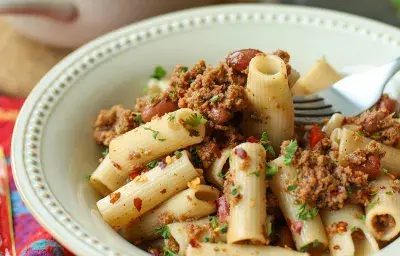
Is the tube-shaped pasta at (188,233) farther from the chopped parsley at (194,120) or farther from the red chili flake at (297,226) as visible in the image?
the chopped parsley at (194,120)

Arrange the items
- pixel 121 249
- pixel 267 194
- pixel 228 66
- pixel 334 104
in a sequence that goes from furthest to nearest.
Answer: pixel 334 104, pixel 228 66, pixel 267 194, pixel 121 249

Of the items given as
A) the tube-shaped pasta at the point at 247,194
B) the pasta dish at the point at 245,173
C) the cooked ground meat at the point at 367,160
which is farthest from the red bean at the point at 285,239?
the cooked ground meat at the point at 367,160

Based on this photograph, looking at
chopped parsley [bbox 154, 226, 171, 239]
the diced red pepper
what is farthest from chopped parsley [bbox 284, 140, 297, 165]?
chopped parsley [bbox 154, 226, 171, 239]

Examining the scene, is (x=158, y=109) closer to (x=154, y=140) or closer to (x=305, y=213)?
(x=154, y=140)

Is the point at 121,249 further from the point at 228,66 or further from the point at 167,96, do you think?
the point at 228,66

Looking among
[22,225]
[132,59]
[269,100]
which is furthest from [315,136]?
[22,225]

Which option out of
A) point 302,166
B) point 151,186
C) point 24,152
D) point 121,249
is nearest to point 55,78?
point 24,152
